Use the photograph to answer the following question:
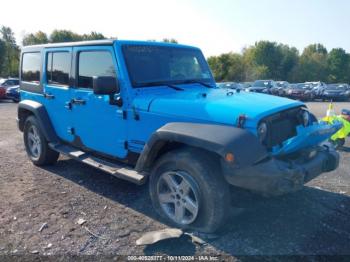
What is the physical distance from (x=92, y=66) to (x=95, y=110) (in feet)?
2.06

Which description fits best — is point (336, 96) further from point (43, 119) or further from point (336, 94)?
point (43, 119)

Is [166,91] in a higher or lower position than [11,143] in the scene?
higher

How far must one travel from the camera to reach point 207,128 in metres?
3.41

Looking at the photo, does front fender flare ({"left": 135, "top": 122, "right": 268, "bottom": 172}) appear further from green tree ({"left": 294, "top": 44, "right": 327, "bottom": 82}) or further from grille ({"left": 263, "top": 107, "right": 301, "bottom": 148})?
green tree ({"left": 294, "top": 44, "right": 327, "bottom": 82})

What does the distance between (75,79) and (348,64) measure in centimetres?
7401

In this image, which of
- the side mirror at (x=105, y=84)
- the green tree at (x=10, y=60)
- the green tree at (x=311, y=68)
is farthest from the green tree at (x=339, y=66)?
the side mirror at (x=105, y=84)

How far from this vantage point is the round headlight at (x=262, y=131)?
11.3ft

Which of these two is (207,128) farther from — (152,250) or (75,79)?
(75,79)

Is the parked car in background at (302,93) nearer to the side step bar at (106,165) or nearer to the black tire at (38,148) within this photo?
the black tire at (38,148)

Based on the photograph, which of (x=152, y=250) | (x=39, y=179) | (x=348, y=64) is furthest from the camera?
(x=348, y=64)

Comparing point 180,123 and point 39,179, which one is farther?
point 39,179

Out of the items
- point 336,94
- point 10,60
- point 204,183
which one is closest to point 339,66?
point 336,94

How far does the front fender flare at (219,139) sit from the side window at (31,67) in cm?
344

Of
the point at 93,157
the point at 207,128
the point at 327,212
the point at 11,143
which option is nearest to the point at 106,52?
the point at 93,157
